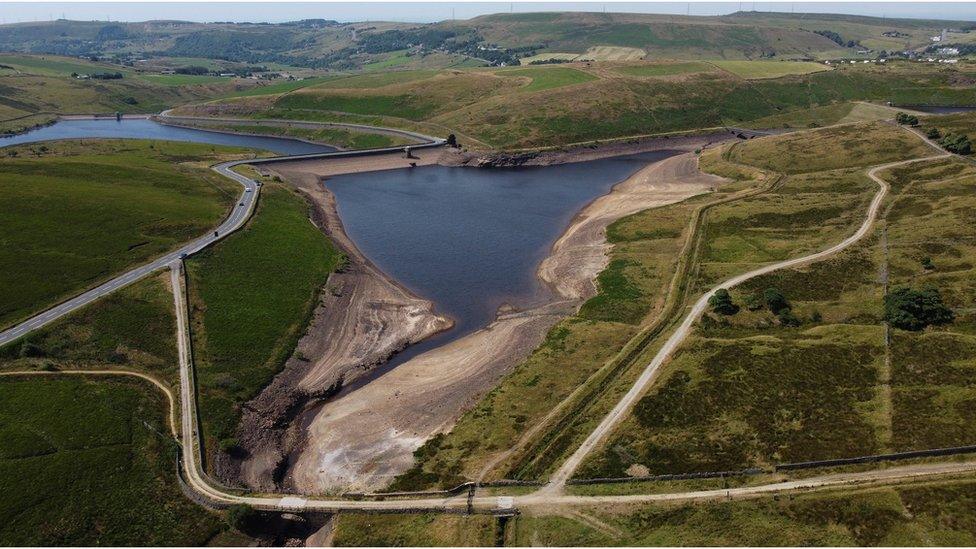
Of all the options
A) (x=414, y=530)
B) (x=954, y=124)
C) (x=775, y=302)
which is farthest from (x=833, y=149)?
(x=414, y=530)

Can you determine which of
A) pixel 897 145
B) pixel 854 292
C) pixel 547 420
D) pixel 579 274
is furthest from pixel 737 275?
pixel 897 145

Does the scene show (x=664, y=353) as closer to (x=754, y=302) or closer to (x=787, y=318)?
(x=754, y=302)

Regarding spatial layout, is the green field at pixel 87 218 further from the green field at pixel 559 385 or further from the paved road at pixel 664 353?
the paved road at pixel 664 353

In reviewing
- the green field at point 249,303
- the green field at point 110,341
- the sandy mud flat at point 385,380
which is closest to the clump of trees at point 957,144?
the sandy mud flat at point 385,380

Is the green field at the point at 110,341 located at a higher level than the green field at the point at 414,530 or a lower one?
higher

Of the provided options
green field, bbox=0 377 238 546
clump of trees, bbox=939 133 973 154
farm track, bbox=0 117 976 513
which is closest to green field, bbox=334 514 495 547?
farm track, bbox=0 117 976 513

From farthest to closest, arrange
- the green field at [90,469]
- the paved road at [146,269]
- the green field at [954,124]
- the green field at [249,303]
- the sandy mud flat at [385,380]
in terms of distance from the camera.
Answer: the green field at [954,124] → the paved road at [146,269] → the green field at [249,303] → the sandy mud flat at [385,380] → the green field at [90,469]

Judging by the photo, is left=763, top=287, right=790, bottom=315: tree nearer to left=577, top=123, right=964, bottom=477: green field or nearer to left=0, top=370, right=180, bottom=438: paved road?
left=577, top=123, right=964, bottom=477: green field

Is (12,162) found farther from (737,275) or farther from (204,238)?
(737,275)
